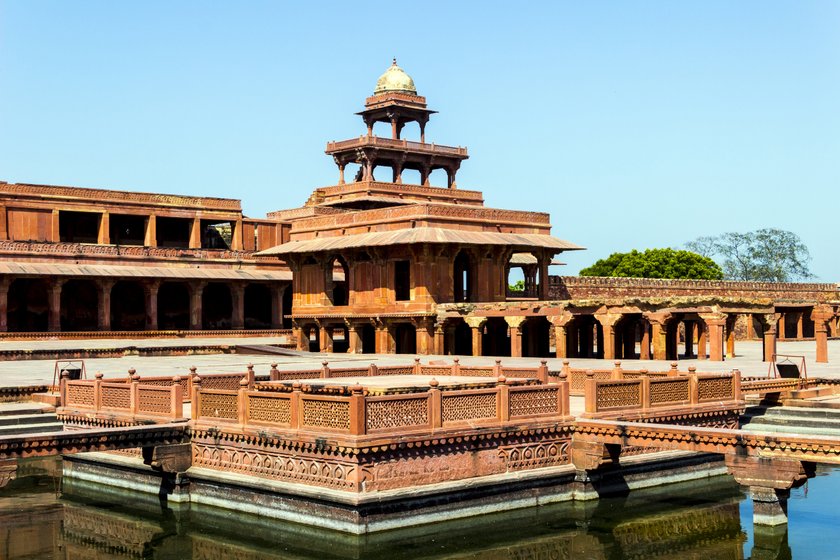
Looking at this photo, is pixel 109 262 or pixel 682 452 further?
pixel 109 262

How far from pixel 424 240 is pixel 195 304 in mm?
14638

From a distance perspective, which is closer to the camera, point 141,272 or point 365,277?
point 365,277

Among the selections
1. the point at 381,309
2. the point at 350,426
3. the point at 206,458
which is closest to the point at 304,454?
the point at 350,426

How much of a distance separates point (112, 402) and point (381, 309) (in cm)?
2205

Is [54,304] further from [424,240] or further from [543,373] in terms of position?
[543,373]

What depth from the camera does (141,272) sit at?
48.8 metres

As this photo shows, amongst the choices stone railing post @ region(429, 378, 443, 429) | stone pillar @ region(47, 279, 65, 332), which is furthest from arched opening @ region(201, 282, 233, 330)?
stone railing post @ region(429, 378, 443, 429)

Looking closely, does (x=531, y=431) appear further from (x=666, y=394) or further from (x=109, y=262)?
(x=109, y=262)

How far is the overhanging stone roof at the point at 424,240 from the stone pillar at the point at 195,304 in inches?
180

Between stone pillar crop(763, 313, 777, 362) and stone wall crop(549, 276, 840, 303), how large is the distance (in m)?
15.0

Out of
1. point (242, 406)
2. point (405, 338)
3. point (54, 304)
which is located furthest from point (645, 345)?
point (242, 406)

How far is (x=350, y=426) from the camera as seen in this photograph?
16.5 m

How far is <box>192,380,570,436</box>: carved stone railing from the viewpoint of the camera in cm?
1675

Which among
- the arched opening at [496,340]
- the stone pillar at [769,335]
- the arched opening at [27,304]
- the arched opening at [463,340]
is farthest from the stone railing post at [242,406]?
the arched opening at [27,304]
